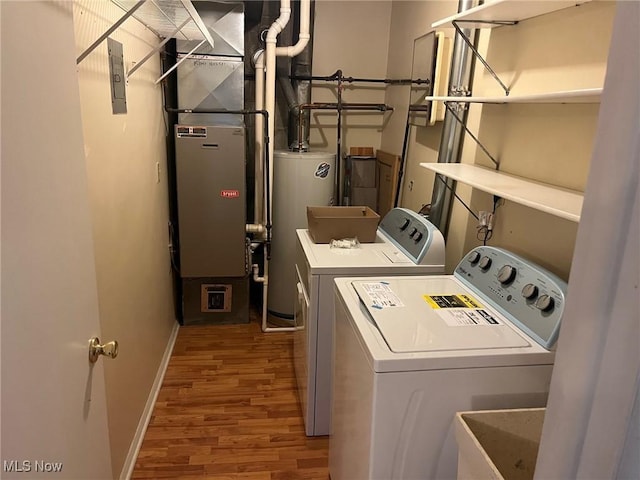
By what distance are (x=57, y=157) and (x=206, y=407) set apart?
1.92m

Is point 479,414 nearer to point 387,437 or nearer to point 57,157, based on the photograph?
point 387,437

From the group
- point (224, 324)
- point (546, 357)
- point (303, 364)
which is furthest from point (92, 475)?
point (224, 324)

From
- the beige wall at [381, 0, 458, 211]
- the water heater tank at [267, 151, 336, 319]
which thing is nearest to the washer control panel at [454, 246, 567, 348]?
the beige wall at [381, 0, 458, 211]

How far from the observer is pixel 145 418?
233 cm

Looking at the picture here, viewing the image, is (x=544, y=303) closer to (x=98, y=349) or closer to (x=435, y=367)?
(x=435, y=367)

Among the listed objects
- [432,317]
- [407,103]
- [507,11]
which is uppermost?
[507,11]

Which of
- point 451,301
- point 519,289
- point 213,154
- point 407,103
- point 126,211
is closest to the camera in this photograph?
point 519,289

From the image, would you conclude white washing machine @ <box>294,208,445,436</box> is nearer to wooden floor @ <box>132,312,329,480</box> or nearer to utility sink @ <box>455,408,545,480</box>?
wooden floor @ <box>132,312,329,480</box>

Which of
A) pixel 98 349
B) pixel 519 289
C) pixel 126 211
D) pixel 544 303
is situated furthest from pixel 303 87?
pixel 98 349

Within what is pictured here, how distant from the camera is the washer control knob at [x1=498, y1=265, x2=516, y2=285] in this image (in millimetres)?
1541

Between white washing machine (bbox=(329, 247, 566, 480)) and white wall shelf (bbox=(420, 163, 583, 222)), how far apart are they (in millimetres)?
232

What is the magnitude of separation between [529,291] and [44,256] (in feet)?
4.17

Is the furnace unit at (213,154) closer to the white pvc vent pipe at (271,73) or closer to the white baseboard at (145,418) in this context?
the white pvc vent pipe at (271,73)

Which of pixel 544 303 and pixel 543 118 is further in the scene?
pixel 543 118
